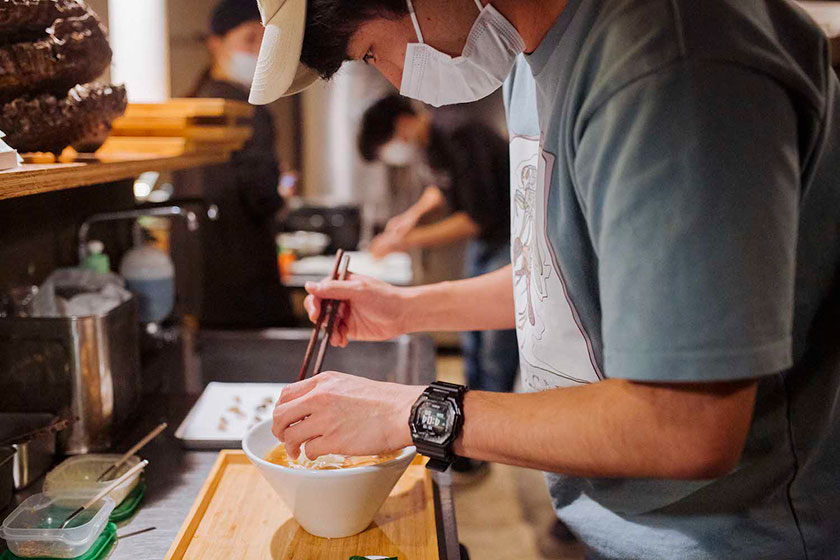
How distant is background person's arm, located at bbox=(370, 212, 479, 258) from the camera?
3.25 meters

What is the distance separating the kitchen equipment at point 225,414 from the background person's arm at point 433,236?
1.73 metres

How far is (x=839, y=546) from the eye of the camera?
903 mm

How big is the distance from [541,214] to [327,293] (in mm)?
519

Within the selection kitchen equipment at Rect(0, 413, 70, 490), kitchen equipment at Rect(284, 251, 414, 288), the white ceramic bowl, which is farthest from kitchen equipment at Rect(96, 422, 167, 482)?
kitchen equipment at Rect(284, 251, 414, 288)

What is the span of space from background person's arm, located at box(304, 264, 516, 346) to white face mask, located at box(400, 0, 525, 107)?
1.36 feet

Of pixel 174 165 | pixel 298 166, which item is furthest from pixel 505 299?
pixel 298 166

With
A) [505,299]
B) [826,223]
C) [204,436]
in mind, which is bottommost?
[204,436]

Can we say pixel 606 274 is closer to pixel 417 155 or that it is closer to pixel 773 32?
pixel 773 32

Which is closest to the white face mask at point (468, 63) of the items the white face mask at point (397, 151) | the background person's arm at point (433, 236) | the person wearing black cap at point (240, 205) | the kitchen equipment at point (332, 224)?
the person wearing black cap at point (240, 205)

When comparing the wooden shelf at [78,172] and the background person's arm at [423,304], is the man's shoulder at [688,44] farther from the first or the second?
the wooden shelf at [78,172]

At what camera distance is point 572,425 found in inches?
28.9

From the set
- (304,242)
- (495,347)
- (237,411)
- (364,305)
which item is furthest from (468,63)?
(304,242)

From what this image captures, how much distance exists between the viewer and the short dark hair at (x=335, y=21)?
2.79ft

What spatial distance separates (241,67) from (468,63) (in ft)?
7.06
